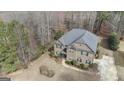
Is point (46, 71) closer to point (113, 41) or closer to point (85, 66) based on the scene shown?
point (85, 66)

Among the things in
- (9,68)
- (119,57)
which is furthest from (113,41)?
(9,68)

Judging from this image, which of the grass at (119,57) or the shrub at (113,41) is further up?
the shrub at (113,41)

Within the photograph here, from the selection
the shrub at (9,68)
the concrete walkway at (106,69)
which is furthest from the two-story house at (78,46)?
the shrub at (9,68)

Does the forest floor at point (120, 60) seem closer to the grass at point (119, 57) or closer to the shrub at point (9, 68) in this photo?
the grass at point (119, 57)

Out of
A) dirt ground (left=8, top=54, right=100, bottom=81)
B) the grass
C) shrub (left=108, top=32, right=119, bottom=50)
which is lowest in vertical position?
dirt ground (left=8, top=54, right=100, bottom=81)

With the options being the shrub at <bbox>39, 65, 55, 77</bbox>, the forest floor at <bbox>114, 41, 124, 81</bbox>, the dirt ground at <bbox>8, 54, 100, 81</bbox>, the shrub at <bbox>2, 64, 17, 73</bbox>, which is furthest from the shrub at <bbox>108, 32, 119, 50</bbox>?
the shrub at <bbox>2, 64, 17, 73</bbox>

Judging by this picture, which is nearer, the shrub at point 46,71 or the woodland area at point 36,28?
the woodland area at point 36,28

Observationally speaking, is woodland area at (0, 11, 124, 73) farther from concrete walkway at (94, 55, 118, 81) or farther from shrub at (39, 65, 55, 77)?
concrete walkway at (94, 55, 118, 81)
